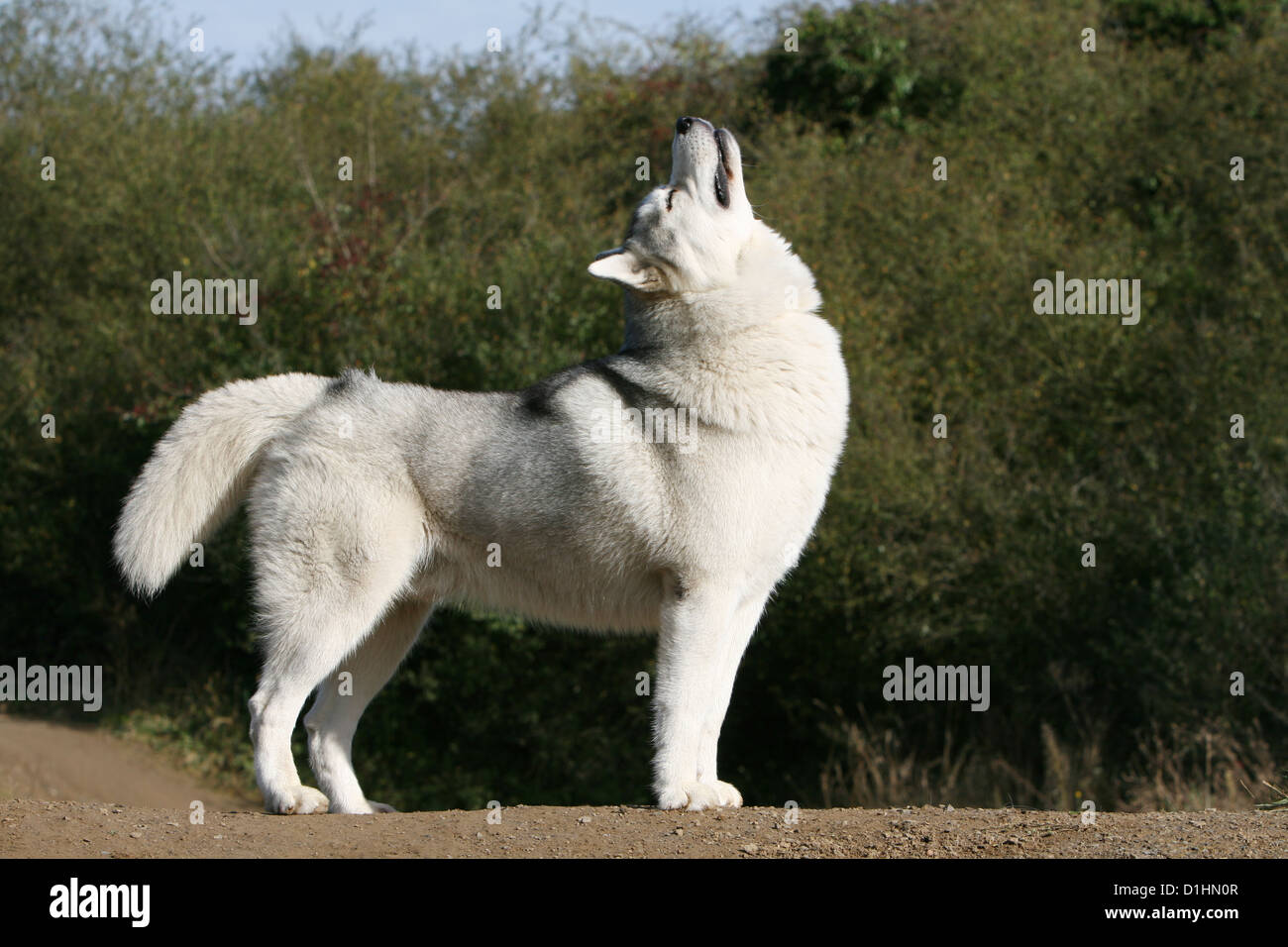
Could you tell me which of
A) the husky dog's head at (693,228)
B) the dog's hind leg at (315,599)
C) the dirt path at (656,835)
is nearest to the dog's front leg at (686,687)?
the dirt path at (656,835)

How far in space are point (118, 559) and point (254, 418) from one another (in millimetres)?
951

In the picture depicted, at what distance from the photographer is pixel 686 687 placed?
581 centimetres

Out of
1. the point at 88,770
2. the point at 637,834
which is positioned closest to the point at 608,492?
the point at 637,834

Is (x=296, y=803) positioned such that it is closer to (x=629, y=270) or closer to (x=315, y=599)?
(x=315, y=599)

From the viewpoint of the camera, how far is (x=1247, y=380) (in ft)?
54.3

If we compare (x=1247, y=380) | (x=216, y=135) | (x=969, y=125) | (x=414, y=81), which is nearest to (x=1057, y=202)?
(x=969, y=125)

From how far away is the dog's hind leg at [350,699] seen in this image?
6449 millimetres

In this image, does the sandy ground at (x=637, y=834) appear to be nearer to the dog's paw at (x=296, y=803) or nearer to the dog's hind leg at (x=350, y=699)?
the dog's paw at (x=296, y=803)

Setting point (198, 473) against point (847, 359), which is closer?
point (198, 473)

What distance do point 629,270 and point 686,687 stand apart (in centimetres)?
196

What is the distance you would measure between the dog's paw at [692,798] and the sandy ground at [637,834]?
0.10 metres

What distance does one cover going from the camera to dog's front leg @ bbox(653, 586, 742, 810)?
19.1 feet

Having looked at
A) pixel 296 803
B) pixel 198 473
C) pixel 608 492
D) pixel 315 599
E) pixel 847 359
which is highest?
pixel 847 359

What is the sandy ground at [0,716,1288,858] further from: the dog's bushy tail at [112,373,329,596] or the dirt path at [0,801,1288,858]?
the dog's bushy tail at [112,373,329,596]
